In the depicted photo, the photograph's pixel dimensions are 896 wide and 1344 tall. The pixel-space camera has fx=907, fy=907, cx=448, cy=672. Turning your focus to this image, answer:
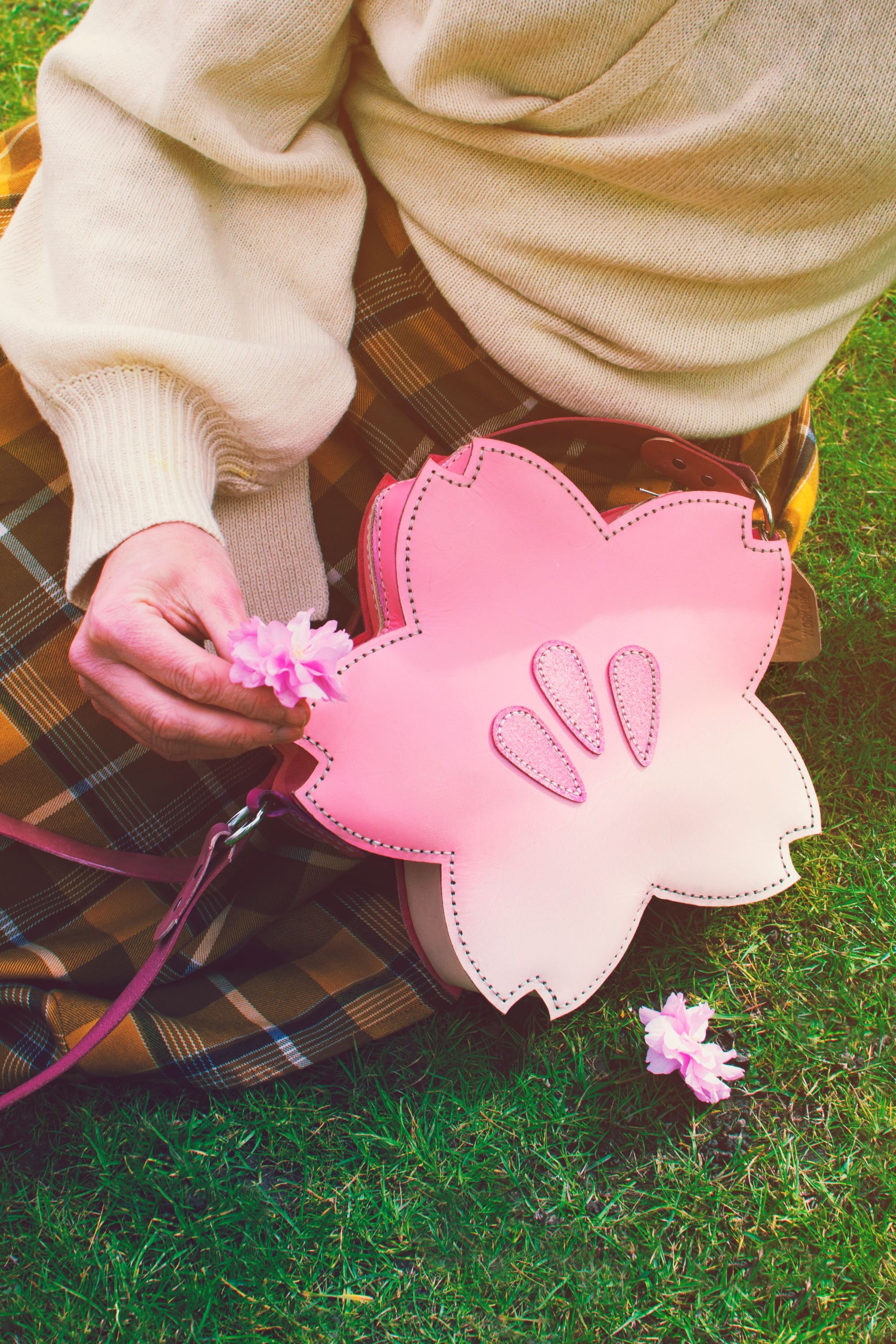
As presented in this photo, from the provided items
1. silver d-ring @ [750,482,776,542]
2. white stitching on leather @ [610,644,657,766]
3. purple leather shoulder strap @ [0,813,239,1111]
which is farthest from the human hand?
silver d-ring @ [750,482,776,542]

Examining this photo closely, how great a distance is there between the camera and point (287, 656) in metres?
0.78

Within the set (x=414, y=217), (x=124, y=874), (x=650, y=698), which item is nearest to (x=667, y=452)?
(x=650, y=698)

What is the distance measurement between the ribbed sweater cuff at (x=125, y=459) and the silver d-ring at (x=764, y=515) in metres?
0.67

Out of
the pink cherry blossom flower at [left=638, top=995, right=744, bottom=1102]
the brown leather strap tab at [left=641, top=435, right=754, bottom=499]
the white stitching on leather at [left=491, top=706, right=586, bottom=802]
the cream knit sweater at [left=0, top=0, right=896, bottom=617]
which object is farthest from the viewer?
the pink cherry blossom flower at [left=638, top=995, right=744, bottom=1102]

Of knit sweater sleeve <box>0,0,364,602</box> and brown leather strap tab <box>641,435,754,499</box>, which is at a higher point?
knit sweater sleeve <box>0,0,364,602</box>

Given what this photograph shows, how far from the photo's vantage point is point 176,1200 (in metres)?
1.18

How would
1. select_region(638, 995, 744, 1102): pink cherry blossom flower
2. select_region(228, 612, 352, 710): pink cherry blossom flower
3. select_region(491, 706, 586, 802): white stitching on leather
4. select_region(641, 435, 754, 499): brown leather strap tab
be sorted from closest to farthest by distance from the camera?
select_region(228, 612, 352, 710): pink cherry blossom flower
select_region(491, 706, 586, 802): white stitching on leather
select_region(641, 435, 754, 499): brown leather strap tab
select_region(638, 995, 744, 1102): pink cherry blossom flower

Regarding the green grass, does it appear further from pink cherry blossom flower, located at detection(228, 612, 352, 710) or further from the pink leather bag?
pink cherry blossom flower, located at detection(228, 612, 352, 710)

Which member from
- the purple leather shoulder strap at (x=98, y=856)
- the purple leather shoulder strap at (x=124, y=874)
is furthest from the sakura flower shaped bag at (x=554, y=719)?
the purple leather shoulder strap at (x=98, y=856)

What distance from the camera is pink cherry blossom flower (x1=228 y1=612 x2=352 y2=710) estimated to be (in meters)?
0.78

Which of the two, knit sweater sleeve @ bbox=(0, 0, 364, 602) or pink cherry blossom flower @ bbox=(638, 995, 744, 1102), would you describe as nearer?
knit sweater sleeve @ bbox=(0, 0, 364, 602)

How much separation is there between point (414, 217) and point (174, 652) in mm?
619

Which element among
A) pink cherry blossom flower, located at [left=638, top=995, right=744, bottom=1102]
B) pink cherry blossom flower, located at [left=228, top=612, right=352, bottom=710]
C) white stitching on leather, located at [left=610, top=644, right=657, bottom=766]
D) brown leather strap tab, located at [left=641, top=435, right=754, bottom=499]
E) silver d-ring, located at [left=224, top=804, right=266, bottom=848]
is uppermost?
pink cherry blossom flower, located at [left=228, top=612, right=352, bottom=710]

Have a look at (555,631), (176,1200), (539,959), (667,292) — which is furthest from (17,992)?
(667,292)
